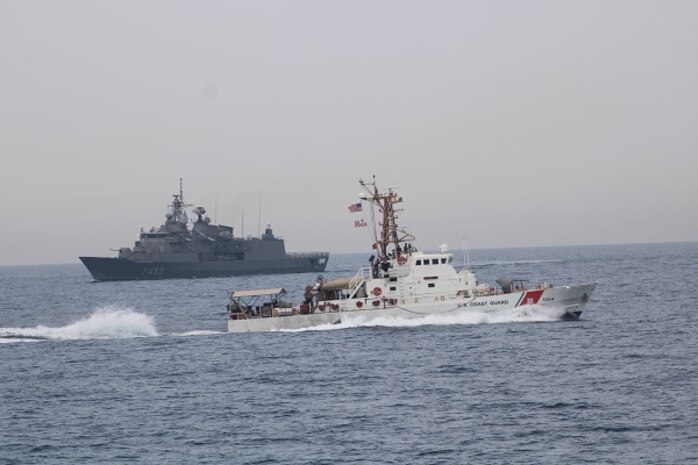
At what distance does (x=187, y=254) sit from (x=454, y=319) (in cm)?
10655

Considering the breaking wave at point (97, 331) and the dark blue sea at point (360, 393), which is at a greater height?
the breaking wave at point (97, 331)

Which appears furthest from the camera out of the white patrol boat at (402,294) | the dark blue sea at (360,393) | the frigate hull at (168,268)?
the frigate hull at (168,268)

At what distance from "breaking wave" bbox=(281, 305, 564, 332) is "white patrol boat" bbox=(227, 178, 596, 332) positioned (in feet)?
0.29

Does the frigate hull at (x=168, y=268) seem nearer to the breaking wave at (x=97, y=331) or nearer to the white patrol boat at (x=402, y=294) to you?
the breaking wave at (x=97, y=331)

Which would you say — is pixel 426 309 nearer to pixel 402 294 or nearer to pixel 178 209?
pixel 402 294

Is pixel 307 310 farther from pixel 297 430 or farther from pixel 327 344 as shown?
pixel 297 430

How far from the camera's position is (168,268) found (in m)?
156

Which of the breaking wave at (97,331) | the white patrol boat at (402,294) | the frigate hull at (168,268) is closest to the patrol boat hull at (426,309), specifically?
the white patrol boat at (402,294)

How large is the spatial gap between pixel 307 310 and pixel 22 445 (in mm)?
28482

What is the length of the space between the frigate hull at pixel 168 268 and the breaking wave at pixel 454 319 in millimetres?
100839

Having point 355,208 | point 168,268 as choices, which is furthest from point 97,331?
point 168,268

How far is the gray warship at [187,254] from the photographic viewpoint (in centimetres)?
15538

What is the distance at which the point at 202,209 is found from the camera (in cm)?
16300

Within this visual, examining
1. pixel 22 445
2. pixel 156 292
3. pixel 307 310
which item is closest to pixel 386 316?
pixel 307 310
